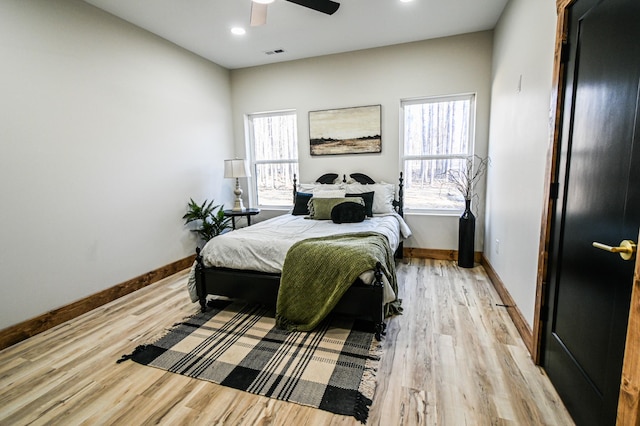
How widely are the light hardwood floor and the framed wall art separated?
2.44 meters

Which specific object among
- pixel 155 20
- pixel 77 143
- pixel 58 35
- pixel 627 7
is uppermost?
pixel 155 20

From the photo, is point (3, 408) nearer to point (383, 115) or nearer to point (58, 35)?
point (58, 35)

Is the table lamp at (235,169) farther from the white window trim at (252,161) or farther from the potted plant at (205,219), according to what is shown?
the white window trim at (252,161)

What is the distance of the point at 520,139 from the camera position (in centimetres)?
250

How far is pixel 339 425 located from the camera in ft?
4.96

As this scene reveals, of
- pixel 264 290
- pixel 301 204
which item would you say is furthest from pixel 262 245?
pixel 301 204

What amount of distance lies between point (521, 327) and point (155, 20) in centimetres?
442

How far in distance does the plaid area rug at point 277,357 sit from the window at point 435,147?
2406 mm

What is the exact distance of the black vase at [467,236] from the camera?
12.2ft

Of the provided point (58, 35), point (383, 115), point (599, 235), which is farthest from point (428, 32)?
point (58, 35)

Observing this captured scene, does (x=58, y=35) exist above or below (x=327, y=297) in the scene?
above

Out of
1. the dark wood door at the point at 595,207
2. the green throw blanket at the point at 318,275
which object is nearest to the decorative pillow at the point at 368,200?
the green throw blanket at the point at 318,275

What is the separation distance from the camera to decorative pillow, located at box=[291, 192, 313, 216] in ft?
13.6

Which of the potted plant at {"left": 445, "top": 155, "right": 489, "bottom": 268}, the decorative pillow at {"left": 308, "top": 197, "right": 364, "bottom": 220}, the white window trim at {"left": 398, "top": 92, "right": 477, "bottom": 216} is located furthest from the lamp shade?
the potted plant at {"left": 445, "top": 155, "right": 489, "bottom": 268}
